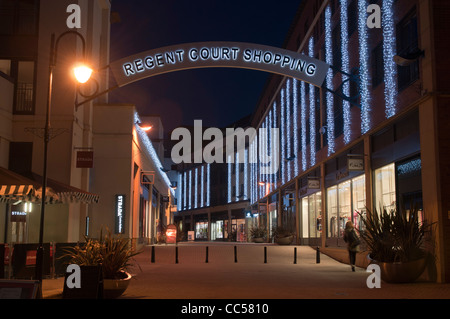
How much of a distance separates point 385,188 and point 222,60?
28.7 ft

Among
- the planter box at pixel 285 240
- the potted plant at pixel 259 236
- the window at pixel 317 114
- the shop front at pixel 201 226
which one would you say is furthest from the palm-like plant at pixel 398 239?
the shop front at pixel 201 226

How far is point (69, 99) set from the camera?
25078 millimetres

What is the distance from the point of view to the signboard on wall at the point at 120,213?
28641 millimetres

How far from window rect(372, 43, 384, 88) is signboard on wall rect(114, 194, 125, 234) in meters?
13.9

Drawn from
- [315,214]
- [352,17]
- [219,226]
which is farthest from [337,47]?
[219,226]

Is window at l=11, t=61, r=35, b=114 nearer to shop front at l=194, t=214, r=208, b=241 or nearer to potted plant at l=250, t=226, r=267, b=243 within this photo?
potted plant at l=250, t=226, r=267, b=243

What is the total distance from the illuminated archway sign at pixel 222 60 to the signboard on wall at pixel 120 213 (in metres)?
7.34

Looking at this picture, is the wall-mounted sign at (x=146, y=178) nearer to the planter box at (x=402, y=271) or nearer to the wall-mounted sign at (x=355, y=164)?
the wall-mounted sign at (x=355, y=164)

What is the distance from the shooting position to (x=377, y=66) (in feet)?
75.5

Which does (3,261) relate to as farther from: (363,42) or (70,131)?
(363,42)

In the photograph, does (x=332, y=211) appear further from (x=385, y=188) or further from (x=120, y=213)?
(x=120, y=213)
